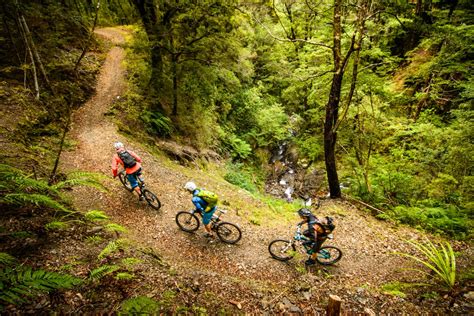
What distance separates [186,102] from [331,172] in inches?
408

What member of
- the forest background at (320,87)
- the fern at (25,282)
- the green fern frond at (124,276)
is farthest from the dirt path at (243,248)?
the fern at (25,282)

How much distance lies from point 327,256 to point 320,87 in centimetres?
831

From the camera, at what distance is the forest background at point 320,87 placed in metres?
8.55

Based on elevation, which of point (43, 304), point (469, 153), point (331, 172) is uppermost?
point (469, 153)

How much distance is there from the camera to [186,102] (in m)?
15.8

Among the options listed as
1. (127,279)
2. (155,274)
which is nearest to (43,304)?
(127,279)

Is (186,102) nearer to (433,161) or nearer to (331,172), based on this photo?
(331,172)

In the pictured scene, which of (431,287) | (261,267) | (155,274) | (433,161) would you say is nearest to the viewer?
(155,274)

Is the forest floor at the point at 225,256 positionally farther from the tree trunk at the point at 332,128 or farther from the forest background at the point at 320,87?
the forest background at the point at 320,87

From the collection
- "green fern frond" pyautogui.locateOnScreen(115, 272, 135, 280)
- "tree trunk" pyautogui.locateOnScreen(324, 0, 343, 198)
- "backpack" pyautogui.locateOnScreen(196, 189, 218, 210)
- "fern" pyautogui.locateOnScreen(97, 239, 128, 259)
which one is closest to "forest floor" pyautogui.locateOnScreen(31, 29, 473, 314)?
"green fern frond" pyautogui.locateOnScreen(115, 272, 135, 280)

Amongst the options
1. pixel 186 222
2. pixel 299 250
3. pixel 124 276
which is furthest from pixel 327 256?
pixel 124 276

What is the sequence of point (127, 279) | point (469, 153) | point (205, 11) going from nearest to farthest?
point (127, 279)
point (469, 153)
point (205, 11)

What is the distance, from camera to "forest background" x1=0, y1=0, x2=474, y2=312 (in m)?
8.55

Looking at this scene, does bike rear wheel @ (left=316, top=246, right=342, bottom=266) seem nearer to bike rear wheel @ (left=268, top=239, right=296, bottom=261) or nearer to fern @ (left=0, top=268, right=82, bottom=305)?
bike rear wheel @ (left=268, top=239, right=296, bottom=261)
